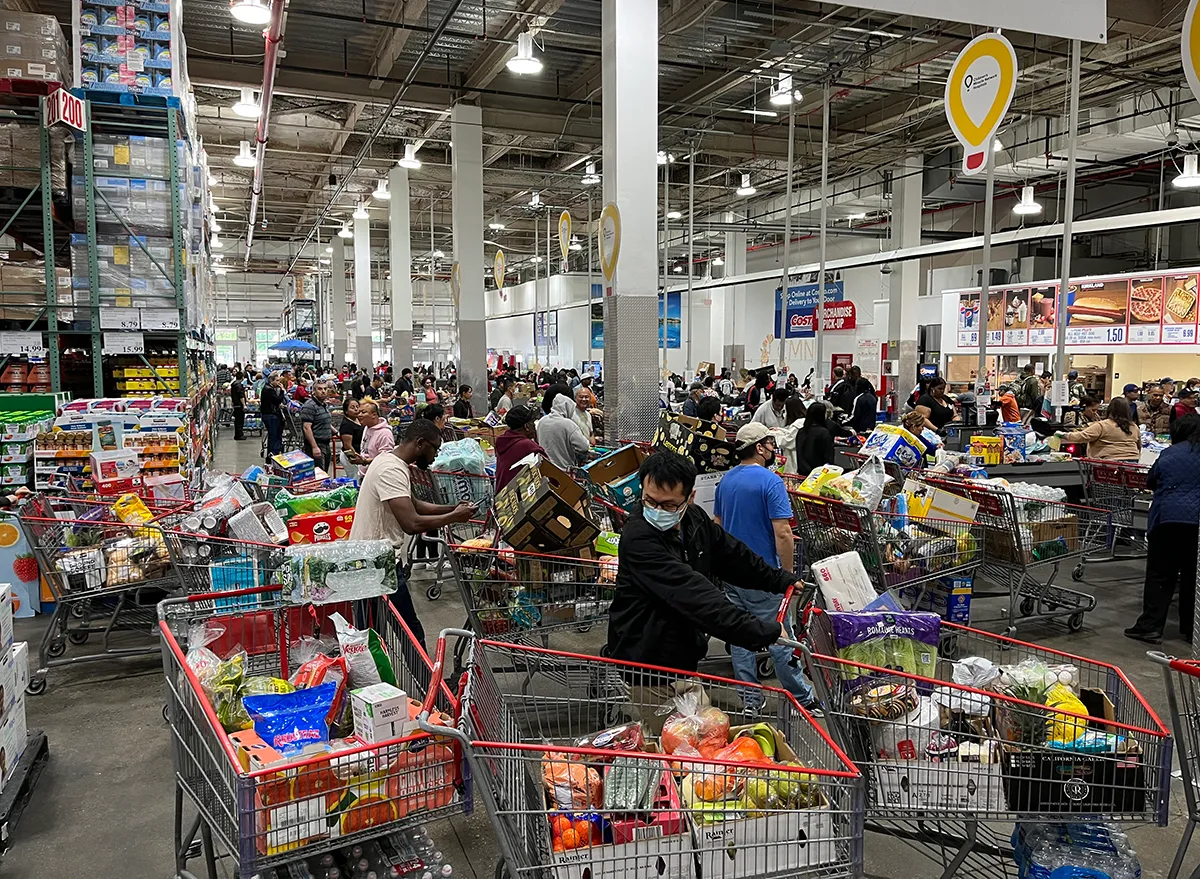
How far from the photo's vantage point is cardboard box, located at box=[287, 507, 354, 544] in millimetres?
5789

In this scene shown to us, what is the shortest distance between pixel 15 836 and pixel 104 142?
677 centimetres

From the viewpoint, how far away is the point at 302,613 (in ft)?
11.4

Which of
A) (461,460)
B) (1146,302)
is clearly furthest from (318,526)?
(1146,302)

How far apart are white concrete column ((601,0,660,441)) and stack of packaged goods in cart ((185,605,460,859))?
5938mm

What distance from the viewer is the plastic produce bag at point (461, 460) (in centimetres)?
731

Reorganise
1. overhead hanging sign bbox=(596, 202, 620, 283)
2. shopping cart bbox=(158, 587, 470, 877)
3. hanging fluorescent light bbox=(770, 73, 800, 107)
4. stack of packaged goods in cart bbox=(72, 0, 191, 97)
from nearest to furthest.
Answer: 1. shopping cart bbox=(158, 587, 470, 877)
2. stack of packaged goods in cart bbox=(72, 0, 191, 97)
3. overhead hanging sign bbox=(596, 202, 620, 283)
4. hanging fluorescent light bbox=(770, 73, 800, 107)

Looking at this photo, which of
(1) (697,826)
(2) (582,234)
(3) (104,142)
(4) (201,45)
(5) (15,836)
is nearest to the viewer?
(1) (697,826)

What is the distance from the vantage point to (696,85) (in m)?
16.1

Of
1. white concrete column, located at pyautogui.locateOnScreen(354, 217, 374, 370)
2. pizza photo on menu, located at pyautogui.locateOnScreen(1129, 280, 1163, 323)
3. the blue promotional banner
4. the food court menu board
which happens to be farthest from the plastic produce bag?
white concrete column, located at pyautogui.locateOnScreen(354, 217, 374, 370)

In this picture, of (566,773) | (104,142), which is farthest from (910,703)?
(104,142)

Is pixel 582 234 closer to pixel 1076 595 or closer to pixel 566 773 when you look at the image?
pixel 1076 595

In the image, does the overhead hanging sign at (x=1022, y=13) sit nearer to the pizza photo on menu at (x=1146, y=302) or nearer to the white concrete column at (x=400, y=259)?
the pizza photo on menu at (x=1146, y=302)

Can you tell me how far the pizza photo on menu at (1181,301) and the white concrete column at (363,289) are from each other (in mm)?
20260

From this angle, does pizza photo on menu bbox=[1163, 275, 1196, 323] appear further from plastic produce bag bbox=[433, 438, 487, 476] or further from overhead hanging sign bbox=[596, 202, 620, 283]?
plastic produce bag bbox=[433, 438, 487, 476]
